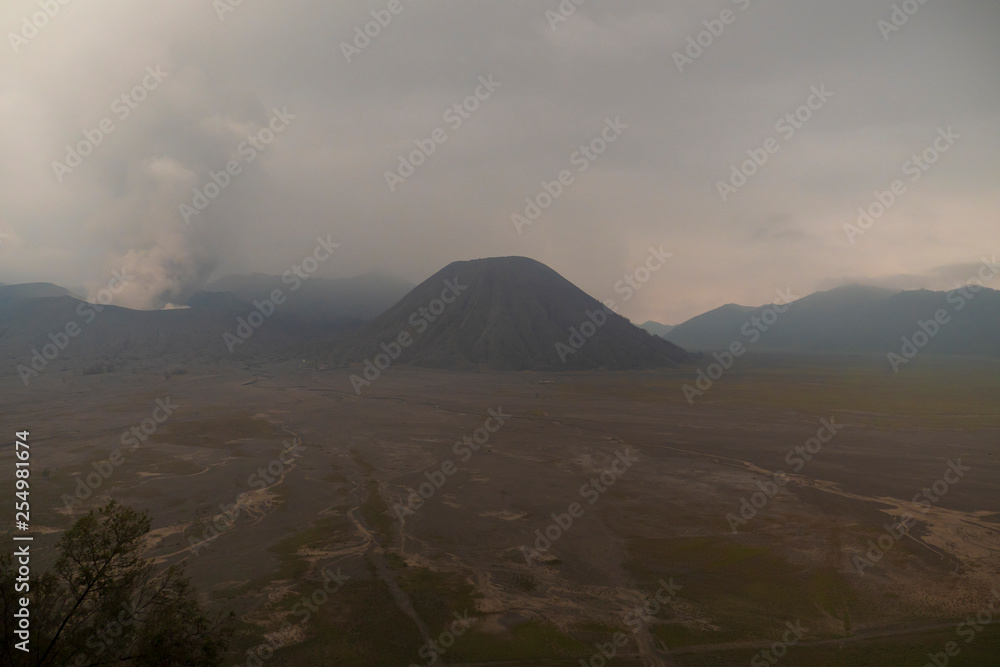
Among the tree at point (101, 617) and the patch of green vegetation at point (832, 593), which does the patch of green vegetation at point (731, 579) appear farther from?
the tree at point (101, 617)

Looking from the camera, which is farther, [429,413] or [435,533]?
[429,413]

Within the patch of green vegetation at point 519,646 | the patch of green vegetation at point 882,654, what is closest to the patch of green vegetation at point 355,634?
the patch of green vegetation at point 519,646

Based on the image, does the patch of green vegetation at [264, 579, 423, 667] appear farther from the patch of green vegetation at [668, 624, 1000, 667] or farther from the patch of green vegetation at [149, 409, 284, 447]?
the patch of green vegetation at [149, 409, 284, 447]

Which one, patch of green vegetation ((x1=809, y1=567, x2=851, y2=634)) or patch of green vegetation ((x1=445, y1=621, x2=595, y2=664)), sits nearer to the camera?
patch of green vegetation ((x1=445, y1=621, x2=595, y2=664))

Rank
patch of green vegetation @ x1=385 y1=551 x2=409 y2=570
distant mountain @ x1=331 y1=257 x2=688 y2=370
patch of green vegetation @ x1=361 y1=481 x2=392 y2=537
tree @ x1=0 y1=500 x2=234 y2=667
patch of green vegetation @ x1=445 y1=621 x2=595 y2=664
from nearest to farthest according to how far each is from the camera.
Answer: tree @ x1=0 y1=500 x2=234 y2=667 < patch of green vegetation @ x1=445 y1=621 x2=595 y2=664 < patch of green vegetation @ x1=385 y1=551 x2=409 y2=570 < patch of green vegetation @ x1=361 y1=481 x2=392 y2=537 < distant mountain @ x1=331 y1=257 x2=688 y2=370

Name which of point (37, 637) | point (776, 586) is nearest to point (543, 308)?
point (776, 586)

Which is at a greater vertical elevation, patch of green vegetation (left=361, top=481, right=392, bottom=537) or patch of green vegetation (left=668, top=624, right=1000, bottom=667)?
patch of green vegetation (left=361, top=481, right=392, bottom=537)

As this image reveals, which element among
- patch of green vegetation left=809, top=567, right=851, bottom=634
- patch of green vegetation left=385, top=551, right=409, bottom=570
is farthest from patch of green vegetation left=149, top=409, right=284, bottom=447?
patch of green vegetation left=809, top=567, right=851, bottom=634

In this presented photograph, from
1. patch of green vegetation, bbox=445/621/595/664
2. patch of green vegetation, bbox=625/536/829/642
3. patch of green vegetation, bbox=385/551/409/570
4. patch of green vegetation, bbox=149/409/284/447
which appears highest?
patch of green vegetation, bbox=149/409/284/447

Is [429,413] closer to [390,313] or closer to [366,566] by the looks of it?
[366,566]
